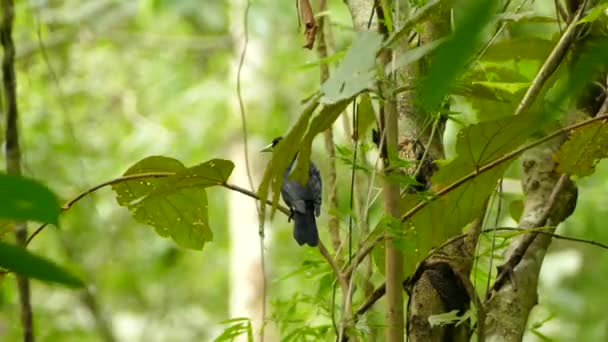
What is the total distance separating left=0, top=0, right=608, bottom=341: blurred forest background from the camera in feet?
19.4

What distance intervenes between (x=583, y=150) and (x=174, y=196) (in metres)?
0.58

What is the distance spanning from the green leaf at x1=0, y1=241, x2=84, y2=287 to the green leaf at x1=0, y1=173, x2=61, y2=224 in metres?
0.02

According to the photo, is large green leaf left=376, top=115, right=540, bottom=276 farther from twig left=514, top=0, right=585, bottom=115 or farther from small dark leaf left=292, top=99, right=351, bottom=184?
small dark leaf left=292, top=99, right=351, bottom=184

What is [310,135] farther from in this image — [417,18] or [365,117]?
[365,117]

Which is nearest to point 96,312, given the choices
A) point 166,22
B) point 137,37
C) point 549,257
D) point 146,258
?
point 549,257

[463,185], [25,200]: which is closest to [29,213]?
[25,200]

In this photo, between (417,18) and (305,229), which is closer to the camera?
(417,18)

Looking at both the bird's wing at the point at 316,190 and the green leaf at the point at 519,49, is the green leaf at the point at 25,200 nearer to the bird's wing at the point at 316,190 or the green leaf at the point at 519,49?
the green leaf at the point at 519,49

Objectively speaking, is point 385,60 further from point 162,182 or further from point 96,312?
point 96,312

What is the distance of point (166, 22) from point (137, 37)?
99 cm

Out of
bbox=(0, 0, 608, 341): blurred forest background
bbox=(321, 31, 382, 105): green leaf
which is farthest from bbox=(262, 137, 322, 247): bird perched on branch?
bbox=(0, 0, 608, 341): blurred forest background

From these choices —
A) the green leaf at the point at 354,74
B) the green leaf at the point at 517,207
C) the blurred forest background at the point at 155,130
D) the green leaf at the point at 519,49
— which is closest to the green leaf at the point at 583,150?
the green leaf at the point at 519,49

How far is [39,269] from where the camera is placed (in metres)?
0.42

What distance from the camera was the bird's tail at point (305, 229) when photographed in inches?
65.8
